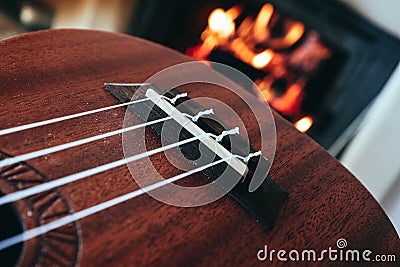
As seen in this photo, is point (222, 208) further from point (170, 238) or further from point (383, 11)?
point (383, 11)

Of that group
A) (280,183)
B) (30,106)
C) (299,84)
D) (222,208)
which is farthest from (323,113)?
(30,106)

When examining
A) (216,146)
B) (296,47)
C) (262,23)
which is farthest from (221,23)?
(216,146)

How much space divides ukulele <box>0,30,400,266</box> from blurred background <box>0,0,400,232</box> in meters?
0.49

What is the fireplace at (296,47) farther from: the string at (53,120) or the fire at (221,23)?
the string at (53,120)

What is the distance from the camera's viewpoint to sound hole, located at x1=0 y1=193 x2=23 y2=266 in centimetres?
64

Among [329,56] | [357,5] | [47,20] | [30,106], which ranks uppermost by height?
[357,5]

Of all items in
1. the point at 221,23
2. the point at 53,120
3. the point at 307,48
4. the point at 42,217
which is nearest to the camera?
the point at 42,217

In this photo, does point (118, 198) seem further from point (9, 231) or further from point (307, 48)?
point (307, 48)

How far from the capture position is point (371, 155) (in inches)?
51.9

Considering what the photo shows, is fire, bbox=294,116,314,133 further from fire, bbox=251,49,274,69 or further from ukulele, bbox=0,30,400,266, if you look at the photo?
ukulele, bbox=0,30,400,266

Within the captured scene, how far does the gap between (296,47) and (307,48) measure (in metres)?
0.03

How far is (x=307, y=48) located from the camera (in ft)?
4.76

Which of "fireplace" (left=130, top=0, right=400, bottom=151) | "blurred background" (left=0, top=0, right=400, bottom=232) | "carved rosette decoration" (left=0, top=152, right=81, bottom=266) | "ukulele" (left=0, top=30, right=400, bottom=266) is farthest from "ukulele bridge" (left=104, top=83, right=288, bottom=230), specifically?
"fireplace" (left=130, top=0, right=400, bottom=151)

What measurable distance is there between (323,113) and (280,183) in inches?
29.4
